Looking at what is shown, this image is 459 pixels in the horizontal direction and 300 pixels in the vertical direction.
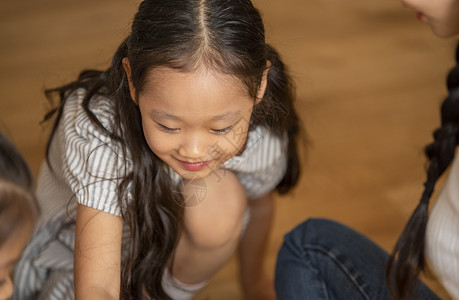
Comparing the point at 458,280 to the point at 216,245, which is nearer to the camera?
the point at 458,280

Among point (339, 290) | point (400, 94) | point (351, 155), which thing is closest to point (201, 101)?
point (339, 290)

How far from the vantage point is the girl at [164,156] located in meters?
0.88

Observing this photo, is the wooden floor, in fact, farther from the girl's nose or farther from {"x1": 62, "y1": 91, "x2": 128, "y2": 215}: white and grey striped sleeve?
the girl's nose

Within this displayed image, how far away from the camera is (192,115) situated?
0.88 meters

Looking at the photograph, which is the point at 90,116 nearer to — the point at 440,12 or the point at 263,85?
the point at 263,85

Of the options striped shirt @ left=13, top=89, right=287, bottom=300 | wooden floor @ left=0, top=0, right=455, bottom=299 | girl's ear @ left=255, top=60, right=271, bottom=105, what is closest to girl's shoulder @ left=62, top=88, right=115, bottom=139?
striped shirt @ left=13, top=89, right=287, bottom=300

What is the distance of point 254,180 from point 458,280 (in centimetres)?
42

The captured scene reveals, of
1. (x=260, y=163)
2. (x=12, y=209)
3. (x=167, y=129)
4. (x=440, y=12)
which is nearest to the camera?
(x=12, y=209)

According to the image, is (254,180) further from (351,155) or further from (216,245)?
(351,155)

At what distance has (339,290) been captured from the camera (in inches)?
41.8

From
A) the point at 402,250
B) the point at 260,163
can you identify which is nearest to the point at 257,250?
the point at 260,163

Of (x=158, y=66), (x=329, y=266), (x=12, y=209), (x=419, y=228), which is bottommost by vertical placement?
(x=329, y=266)

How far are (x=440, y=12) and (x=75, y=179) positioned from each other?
22.9 inches

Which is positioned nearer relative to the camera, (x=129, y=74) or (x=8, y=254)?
(x=8, y=254)
